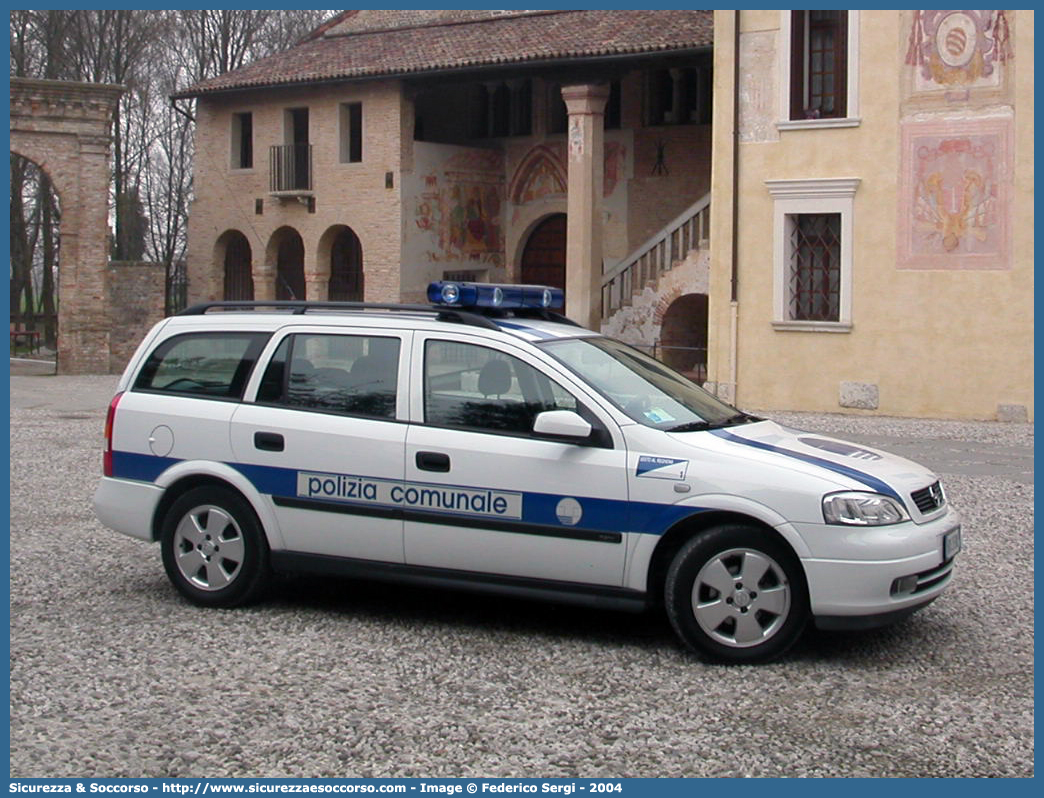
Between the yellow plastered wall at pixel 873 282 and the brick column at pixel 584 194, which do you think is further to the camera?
the brick column at pixel 584 194

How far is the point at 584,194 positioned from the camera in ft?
95.8

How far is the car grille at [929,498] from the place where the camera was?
6.95 metres

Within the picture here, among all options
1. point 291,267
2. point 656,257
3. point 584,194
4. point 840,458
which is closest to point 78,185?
point 291,267

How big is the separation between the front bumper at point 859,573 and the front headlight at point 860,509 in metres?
0.04

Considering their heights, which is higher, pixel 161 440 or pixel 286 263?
pixel 286 263

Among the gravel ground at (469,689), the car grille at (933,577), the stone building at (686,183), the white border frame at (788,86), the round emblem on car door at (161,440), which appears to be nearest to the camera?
the gravel ground at (469,689)

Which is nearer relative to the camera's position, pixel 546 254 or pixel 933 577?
pixel 933 577

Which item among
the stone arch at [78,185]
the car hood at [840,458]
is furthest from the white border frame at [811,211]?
the stone arch at [78,185]

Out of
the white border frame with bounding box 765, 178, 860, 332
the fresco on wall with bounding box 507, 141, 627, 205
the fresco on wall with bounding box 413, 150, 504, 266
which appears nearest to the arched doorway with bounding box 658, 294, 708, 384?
the fresco on wall with bounding box 507, 141, 627, 205

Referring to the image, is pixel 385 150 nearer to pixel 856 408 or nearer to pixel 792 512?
pixel 856 408

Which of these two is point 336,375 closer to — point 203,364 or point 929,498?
point 203,364

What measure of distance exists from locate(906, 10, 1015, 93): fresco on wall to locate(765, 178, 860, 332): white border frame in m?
1.82

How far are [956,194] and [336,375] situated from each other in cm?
1486

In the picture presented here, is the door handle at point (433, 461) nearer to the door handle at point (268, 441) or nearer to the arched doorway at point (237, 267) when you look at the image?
the door handle at point (268, 441)
